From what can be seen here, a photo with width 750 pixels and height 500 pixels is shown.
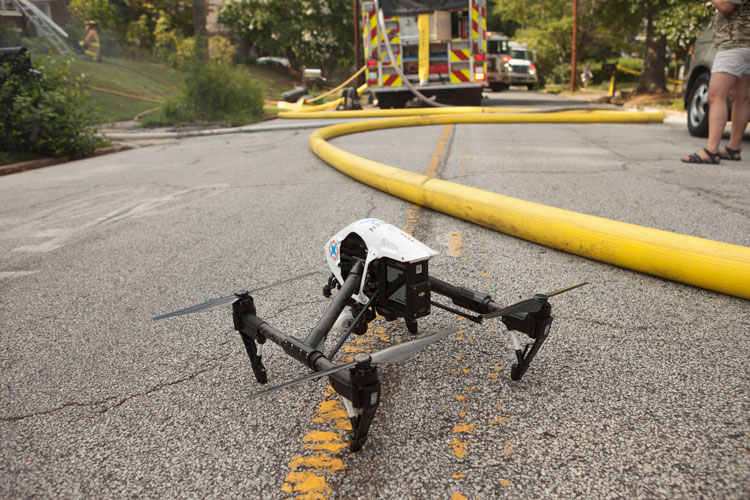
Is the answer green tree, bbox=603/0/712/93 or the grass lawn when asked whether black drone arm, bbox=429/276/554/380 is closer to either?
the grass lawn

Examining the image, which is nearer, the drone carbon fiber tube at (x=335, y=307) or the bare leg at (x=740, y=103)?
the drone carbon fiber tube at (x=335, y=307)

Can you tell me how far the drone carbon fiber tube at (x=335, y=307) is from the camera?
1.93 metres

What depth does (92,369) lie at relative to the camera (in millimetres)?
2350

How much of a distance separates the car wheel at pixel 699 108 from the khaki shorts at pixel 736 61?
2.50 metres

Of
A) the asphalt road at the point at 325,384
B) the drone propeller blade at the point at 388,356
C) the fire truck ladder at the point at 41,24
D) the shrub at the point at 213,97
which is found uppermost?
the fire truck ladder at the point at 41,24

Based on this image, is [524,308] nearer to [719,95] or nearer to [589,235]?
[589,235]

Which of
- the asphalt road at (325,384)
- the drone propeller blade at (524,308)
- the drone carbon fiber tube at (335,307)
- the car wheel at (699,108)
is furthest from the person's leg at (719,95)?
the drone carbon fiber tube at (335,307)

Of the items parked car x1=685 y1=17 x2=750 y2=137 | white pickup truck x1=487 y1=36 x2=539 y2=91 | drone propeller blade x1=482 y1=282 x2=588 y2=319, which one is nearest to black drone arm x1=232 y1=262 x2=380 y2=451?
drone propeller blade x1=482 y1=282 x2=588 y2=319

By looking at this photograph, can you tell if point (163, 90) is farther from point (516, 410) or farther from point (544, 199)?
point (516, 410)

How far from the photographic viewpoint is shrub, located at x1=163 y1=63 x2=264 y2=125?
15.0 metres

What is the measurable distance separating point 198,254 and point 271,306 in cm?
124

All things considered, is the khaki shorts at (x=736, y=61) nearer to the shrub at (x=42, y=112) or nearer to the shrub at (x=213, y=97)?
the shrub at (x=42, y=112)

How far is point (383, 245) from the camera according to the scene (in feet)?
7.02

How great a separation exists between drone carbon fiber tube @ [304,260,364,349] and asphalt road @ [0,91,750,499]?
279 mm
